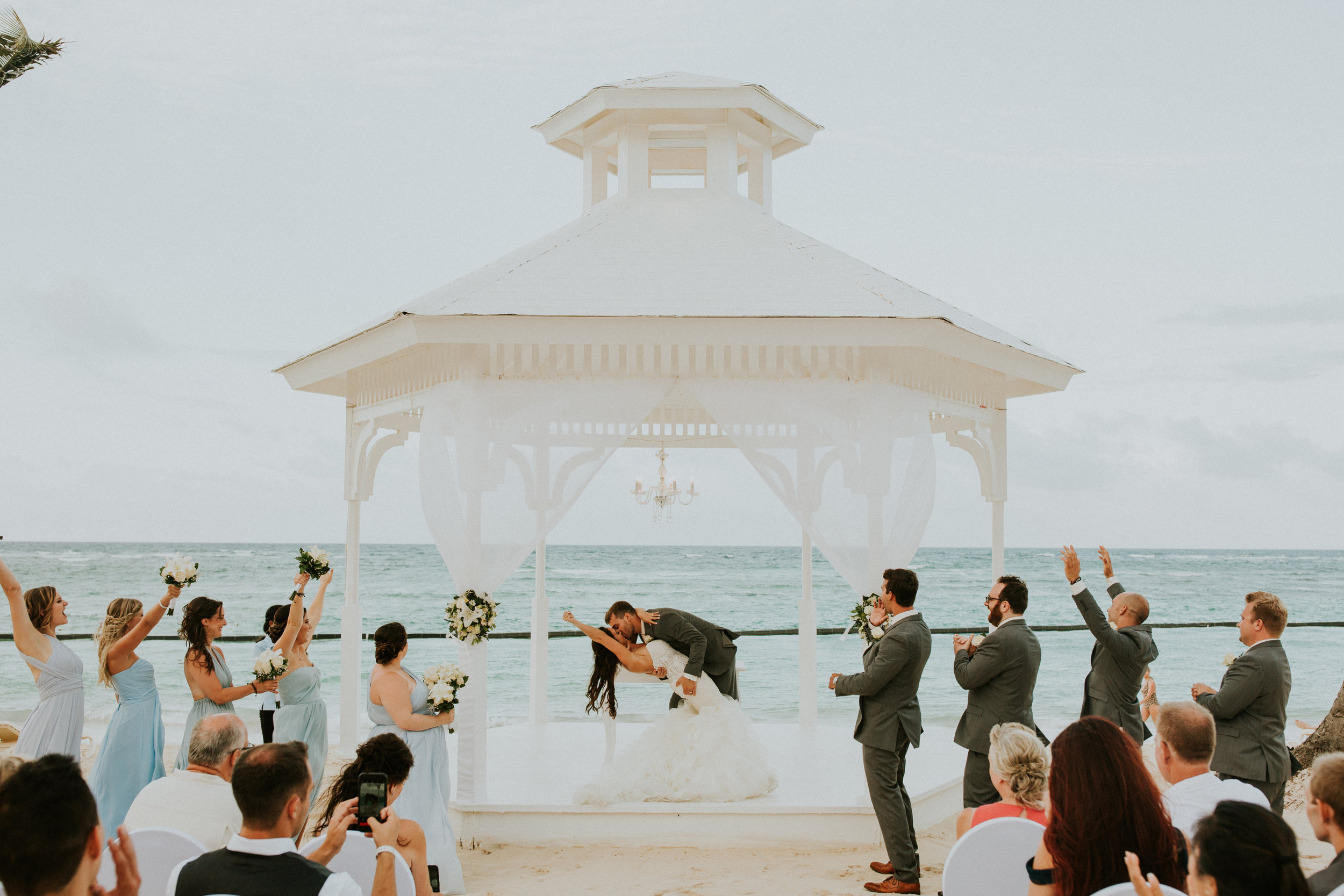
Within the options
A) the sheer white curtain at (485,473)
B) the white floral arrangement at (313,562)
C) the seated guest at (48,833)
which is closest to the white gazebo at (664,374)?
the sheer white curtain at (485,473)

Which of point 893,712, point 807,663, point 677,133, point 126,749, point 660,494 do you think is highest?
point 677,133

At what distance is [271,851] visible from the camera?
8.43 feet

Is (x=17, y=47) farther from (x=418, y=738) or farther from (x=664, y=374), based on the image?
(x=418, y=738)

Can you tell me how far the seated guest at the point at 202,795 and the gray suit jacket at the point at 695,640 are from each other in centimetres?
347

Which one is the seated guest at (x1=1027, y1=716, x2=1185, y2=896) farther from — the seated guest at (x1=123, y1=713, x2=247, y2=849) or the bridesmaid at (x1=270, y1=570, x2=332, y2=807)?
the bridesmaid at (x1=270, y1=570, x2=332, y2=807)

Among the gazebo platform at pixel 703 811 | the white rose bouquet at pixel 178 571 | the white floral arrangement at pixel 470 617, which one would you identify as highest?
the white rose bouquet at pixel 178 571

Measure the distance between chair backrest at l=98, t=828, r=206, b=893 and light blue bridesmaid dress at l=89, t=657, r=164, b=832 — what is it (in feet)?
7.46

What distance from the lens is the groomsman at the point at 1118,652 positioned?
202 inches

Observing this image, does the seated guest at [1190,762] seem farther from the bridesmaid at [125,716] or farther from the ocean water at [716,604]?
the ocean water at [716,604]

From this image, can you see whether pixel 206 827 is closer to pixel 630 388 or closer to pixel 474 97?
pixel 630 388

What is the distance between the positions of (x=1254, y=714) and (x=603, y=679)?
13.3 feet

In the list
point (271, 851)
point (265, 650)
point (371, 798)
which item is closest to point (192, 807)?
point (371, 798)

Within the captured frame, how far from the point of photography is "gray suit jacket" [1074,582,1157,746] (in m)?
5.15

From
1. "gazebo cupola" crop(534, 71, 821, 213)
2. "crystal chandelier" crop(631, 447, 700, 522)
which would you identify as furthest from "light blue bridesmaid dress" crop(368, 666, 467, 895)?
"crystal chandelier" crop(631, 447, 700, 522)
